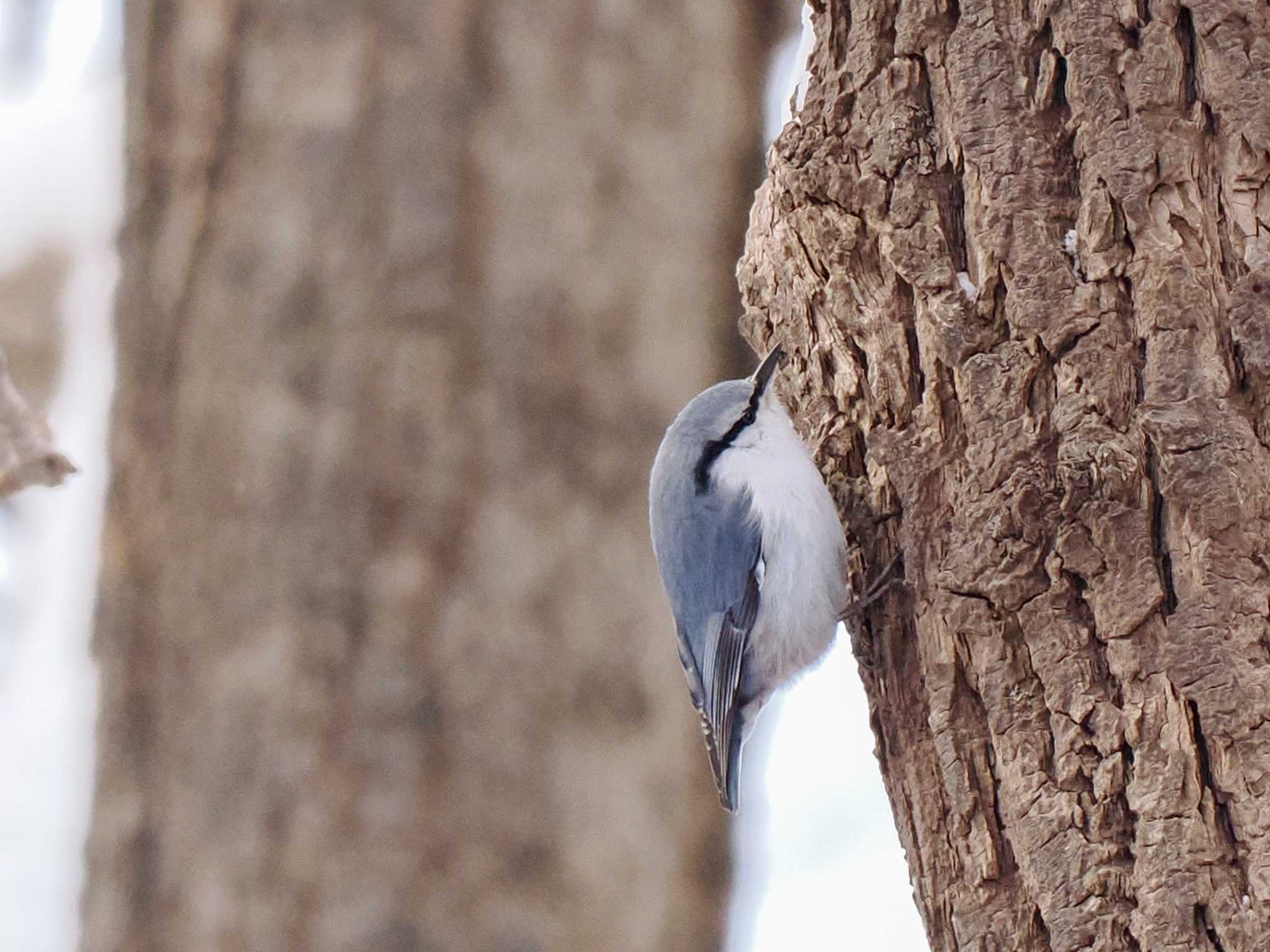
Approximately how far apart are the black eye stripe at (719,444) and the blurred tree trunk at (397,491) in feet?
0.40

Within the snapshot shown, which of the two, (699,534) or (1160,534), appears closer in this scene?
(1160,534)

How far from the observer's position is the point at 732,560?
8.57ft

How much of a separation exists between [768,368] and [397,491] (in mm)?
666

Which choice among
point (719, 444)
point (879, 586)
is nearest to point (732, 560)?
point (719, 444)

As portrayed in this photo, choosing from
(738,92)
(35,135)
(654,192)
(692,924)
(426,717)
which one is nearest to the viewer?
(426,717)

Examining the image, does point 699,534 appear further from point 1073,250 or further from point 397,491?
point 1073,250

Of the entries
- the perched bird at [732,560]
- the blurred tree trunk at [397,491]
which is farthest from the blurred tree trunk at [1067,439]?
the blurred tree trunk at [397,491]

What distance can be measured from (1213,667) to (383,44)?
1.88m

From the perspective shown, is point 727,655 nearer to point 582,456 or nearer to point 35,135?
point 582,456

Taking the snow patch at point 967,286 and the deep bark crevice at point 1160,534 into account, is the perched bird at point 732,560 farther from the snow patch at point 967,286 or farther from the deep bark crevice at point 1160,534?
the deep bark crevice at point 1160,534

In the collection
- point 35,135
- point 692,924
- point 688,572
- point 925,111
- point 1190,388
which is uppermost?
point 35,135

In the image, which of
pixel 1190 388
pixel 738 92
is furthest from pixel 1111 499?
pixel 738 92

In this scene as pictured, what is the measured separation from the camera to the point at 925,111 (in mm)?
1874

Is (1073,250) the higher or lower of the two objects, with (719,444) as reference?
higher
